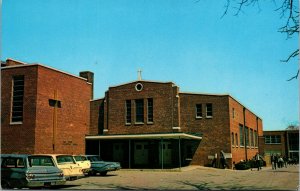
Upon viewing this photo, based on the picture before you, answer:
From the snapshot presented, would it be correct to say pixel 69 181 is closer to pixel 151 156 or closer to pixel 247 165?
pixel 151 156

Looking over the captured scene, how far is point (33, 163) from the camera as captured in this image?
17.0 meters

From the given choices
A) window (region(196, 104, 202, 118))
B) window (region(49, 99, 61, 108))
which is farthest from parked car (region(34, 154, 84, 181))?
window (region(196, 104, 202, 118))

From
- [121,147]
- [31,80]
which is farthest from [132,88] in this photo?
[31,80]

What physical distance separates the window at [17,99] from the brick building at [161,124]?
25.1ft

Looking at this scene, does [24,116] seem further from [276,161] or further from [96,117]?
[276,161]

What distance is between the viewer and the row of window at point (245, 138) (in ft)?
128

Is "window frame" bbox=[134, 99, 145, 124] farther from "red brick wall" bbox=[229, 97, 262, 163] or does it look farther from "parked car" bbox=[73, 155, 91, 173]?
"parked car" bbox=[73, 155, 91, 173]

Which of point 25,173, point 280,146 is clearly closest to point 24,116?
point 25,173

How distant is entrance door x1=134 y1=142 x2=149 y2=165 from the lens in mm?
36875

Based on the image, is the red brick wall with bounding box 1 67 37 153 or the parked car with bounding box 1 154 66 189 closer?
the parked car with bounding box 1 154 66 189

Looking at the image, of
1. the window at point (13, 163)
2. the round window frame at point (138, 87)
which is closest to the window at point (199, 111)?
the round window frame at point (138, 87)

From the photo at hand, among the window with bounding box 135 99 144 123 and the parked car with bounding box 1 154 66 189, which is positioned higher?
the window with bounding box 135 99 144 123

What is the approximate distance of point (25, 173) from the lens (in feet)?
52.6

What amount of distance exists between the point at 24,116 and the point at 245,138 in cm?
2636
